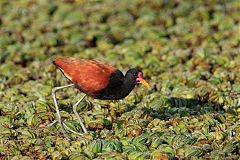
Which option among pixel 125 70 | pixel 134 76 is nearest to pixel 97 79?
pixel 134 76

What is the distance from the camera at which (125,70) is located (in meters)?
10.8

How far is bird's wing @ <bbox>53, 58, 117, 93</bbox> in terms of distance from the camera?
7.94m

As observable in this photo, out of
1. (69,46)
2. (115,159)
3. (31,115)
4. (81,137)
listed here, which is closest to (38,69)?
(69,46)

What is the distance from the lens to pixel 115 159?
723 centimetres

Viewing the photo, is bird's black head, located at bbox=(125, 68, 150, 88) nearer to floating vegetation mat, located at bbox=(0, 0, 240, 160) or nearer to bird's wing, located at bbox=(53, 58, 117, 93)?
bird's wing, located at bbox=(53, 58, 117, 93)

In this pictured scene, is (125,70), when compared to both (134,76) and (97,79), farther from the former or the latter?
(97,79)

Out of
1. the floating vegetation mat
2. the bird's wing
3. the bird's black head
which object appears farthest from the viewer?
the bird's black head

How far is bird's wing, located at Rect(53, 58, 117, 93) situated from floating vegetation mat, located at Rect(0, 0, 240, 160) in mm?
560

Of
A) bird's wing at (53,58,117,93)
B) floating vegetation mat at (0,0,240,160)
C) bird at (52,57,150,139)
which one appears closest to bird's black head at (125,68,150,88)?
bird at (52,57,150,139)

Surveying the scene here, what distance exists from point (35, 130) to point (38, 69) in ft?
10.2

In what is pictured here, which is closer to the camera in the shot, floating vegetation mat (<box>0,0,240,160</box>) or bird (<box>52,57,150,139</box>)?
floating vegetation mat (<box>0,0,240,160</box>)

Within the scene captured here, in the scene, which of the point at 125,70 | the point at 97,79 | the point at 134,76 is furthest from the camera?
the point at 125,70

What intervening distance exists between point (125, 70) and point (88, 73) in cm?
284

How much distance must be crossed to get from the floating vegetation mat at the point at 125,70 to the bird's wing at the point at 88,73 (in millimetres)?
560
